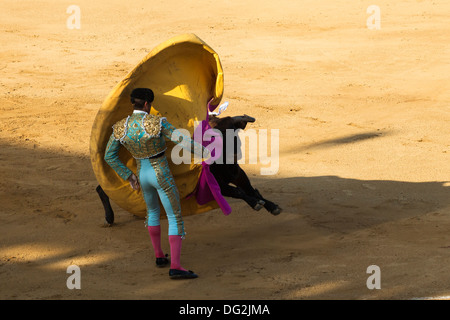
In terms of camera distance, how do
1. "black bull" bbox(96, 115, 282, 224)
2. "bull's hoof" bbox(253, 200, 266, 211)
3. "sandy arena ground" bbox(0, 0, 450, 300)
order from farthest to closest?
"black bull" bbox(96, 115, 282, 224)
"bull's hoof" bbox(253, 200, 266, 211)
"sandy arena ground" bbox(0, 0, 450, 300)

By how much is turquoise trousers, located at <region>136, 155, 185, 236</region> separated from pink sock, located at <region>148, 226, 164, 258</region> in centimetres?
22

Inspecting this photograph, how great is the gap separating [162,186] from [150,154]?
0.89ft

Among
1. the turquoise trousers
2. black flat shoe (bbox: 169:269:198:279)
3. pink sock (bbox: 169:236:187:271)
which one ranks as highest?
the turquoise trousers

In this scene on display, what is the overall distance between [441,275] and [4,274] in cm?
349

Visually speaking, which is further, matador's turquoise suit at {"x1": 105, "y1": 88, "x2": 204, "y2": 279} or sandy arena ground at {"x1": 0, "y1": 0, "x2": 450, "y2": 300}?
sandy arena ground at {"x1": 0, "y1": 0, "x2": 450, "y2": 300}

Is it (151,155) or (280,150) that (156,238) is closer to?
(151,155)

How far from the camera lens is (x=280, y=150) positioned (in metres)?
10.3

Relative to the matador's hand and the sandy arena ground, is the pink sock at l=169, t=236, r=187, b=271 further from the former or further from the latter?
the matador's hand

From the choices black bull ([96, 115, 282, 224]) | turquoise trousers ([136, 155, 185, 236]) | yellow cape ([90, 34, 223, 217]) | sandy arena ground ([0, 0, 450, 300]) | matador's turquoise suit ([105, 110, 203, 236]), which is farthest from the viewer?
black bull ([96, 115, 282, 224])

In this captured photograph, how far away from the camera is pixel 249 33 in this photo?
53.2 ft

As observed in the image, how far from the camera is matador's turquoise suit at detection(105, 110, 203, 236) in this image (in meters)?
5.71

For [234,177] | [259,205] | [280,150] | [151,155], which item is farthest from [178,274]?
[280,150]

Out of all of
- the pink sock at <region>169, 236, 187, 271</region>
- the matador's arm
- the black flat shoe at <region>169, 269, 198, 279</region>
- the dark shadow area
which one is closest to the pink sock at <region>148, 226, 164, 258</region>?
the dark shadow area

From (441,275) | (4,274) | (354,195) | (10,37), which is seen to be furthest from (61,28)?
(441,275)
